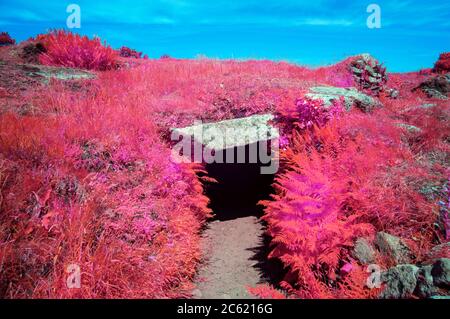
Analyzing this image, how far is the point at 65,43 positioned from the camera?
12164 millimetres

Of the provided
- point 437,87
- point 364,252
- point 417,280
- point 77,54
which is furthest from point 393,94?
point 77,54

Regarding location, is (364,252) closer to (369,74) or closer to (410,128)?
(410,128)

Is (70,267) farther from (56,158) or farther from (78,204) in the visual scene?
(56,158)

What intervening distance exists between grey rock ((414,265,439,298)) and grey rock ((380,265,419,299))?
0.05 m

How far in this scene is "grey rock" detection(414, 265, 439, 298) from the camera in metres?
3.73

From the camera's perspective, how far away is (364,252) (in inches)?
186

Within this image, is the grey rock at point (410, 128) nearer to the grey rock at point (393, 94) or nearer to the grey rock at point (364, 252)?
the grey rock at point (364, 252)

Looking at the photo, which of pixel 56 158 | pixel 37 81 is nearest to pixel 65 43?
pixel 37 81

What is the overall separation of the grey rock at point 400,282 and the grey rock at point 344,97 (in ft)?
16.7

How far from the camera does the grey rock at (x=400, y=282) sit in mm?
3916

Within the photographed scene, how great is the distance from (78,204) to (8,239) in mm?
1063

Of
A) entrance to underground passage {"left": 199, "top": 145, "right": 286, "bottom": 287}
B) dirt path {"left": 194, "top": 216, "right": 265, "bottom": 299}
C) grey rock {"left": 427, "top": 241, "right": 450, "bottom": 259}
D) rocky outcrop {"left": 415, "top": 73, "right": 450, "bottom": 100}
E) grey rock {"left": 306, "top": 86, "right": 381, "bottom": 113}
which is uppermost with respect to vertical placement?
rocky outcrop {"left": 415, "top": 73, "right": 450, "bottom": 100}

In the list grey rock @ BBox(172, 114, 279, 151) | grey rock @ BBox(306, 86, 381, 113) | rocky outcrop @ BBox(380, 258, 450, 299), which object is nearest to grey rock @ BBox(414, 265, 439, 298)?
rocky outcrop @ BBox(380, 258, 450, 299)

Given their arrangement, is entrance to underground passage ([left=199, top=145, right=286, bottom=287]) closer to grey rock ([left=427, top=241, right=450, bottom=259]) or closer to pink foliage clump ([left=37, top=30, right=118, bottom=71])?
grey rock ([left=427, top=241, right=450, bottom=259])
